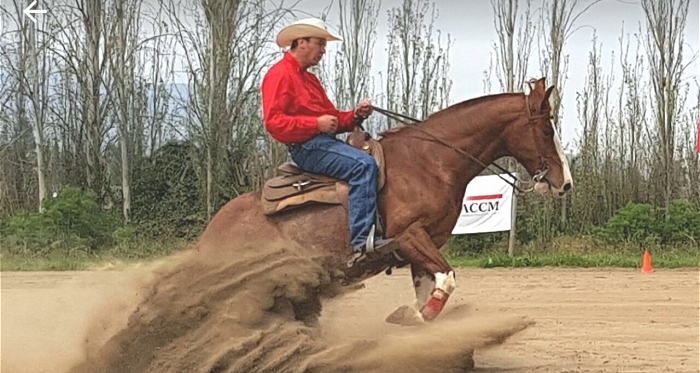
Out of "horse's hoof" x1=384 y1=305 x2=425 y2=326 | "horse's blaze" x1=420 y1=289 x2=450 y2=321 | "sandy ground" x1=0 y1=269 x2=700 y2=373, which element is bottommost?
"sandy ground" x1=0 y1=269 x2=700 y2=373

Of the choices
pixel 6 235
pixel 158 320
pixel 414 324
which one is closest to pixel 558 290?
pixel 414 324

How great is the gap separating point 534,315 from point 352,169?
431cm

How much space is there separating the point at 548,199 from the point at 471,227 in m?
2.69

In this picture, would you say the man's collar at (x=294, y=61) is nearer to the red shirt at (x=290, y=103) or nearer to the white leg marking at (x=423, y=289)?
the red shirt at (x=290, y=103)

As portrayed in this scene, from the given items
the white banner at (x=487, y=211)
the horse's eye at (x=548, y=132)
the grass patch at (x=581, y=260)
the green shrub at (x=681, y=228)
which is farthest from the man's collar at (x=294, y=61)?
the green shrub at (x=681, y=228)

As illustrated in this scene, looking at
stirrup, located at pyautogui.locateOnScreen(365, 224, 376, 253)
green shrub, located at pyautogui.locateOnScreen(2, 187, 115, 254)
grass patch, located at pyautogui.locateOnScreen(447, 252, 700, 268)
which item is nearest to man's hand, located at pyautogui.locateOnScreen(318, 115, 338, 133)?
stirrup, located at pyautogui.locateOnScreen(365, 224, 376, 253)

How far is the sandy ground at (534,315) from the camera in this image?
23.5 feet

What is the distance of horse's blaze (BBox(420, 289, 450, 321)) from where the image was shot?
21.5 ft

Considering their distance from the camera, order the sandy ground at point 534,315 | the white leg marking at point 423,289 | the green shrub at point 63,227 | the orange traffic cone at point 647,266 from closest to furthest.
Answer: the white leg marking at point 423,289 < the sandy ground at point 534,315 < the orange traffic cone at point 647,266 < the green shrub at point 63,227

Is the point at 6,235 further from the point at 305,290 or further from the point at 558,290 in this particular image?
the point at 305,290

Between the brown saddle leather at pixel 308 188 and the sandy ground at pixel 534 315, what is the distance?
767 mm

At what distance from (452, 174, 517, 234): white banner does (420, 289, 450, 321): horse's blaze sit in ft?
33.5

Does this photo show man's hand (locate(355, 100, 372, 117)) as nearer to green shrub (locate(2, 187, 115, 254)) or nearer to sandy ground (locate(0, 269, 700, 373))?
sandy ground (locate(0, 269, 700, 373))

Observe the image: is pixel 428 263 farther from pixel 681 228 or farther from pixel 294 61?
pixel 681 228
